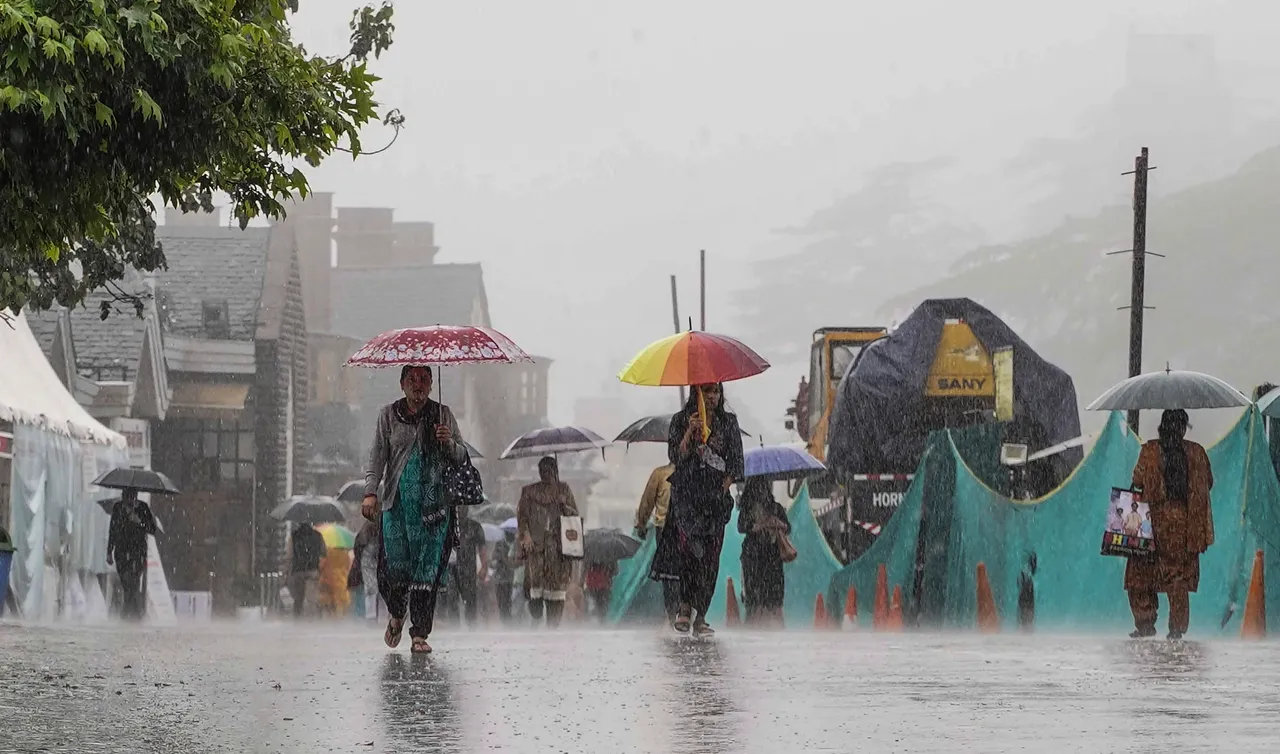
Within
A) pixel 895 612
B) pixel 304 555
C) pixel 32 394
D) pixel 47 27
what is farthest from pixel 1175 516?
pixel 304 555

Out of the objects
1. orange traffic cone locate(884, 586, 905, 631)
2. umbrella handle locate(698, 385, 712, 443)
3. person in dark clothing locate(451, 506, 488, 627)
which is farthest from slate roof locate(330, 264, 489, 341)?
umbrella handle locate(698, 385, 712, 443)

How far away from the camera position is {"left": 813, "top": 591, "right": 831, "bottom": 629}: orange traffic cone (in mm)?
22594

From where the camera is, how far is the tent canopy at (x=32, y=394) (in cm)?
2492

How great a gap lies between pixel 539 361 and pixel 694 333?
79.3m

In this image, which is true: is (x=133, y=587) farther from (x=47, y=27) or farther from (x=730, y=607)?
(x=47, y=27)

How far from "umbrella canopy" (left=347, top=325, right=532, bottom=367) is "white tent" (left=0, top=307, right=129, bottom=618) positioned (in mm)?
11713

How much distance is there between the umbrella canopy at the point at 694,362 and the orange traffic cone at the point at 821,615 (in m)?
6.83

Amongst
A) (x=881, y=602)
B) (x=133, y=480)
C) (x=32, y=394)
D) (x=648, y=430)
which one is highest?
(x=32, y=394)

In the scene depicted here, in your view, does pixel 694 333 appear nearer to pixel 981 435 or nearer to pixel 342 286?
pixel 981 435

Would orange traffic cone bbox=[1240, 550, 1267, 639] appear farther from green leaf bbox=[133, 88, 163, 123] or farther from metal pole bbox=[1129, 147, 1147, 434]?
metal pole bbox=[1129, 147, 1147, 434]

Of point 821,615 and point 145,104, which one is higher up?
point 145,104

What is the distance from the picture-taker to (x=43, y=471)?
28.6 meters

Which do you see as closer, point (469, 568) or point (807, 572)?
point (807, 572)

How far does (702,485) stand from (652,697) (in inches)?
204
